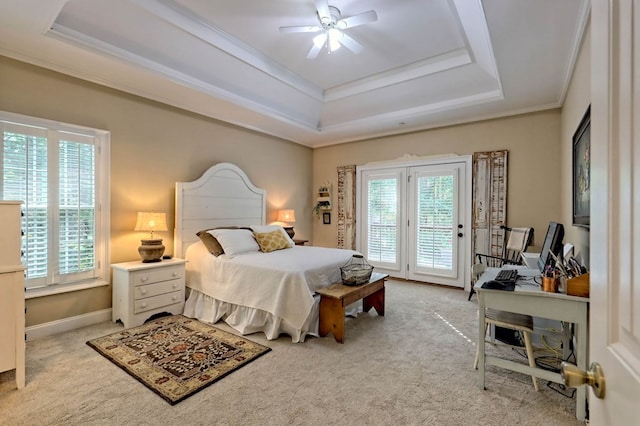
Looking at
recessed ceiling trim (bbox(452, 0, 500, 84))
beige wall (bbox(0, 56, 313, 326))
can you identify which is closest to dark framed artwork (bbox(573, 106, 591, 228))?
recessed ceiling trim (bbox(452, 0, 500, 84))

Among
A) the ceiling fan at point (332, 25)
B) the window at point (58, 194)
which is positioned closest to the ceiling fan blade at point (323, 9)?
the ceiling fan at point (332, 25)

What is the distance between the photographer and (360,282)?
3.26 meters

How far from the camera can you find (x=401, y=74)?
400cm

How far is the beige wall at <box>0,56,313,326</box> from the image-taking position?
2.98m

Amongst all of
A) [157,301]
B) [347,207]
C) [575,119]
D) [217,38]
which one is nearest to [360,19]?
[217,38]

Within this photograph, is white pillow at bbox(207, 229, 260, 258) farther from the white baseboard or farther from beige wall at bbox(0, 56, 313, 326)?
the white baseboard

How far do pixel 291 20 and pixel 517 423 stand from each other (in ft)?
12.0

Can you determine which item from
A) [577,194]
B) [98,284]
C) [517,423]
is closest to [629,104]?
[517,423]

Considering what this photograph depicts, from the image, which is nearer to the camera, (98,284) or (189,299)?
(98,284)

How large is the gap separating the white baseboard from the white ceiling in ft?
8.23

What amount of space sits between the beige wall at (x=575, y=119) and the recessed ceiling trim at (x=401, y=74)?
1.09 meters

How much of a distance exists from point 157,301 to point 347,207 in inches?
144

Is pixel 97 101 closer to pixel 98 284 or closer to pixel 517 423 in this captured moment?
pixel 98 284

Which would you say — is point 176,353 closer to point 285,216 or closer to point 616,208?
point 616,208
